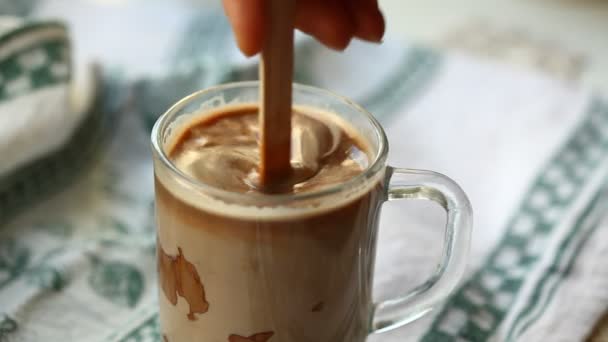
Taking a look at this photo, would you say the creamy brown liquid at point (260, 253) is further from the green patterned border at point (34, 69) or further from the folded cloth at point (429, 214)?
the green patterned border at point (34, 69)

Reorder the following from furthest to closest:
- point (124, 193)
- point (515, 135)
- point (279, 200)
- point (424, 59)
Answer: point (424, 59)
point (515, 135)
point (124, 193)
point (279, 200)

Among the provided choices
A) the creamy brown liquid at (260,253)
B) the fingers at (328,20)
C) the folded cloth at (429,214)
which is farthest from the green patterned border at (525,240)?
the fingers at (328,20)

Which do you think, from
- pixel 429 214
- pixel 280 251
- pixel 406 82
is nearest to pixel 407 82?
pixel 406 82

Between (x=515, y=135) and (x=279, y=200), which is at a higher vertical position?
(x=279, y=200)

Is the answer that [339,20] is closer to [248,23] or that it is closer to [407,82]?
[248,23]

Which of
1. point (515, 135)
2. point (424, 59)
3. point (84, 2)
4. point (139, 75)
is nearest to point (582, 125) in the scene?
point (515, 135)

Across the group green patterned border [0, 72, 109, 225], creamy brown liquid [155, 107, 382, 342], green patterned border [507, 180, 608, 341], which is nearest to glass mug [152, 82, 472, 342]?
creamy brown liquid [155, 107, 382, 342]

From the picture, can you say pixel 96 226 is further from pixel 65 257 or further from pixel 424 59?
pixel 424 59

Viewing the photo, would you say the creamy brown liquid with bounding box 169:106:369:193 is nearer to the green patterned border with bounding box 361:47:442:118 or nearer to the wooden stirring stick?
the wooden stirring stick
